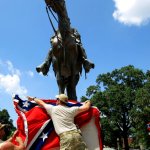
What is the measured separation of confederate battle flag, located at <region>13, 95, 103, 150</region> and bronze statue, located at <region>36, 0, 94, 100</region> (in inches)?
101

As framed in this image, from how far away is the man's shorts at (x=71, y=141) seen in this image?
8.04 metres

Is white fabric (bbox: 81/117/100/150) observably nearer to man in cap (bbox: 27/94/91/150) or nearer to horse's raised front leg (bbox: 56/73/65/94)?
man in cap (bbox: 27/94/91/150)

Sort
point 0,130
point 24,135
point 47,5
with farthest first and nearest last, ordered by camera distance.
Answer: point 47,5 < point 24,135 < point 0,130

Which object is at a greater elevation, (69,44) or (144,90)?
(144,90)

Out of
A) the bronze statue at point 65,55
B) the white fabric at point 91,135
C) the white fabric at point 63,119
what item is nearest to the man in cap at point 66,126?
the white fabric at point 63,119

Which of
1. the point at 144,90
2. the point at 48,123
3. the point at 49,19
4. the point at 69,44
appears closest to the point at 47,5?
the point at 49,19

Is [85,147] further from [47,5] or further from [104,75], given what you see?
[104,75]

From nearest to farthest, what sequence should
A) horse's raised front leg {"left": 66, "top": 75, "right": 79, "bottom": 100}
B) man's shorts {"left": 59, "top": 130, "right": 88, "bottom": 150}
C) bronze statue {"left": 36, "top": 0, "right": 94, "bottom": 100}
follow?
man's shorts {"left": 59, "top": 130, "right": 88, "bottom": 150} < bronze statue {"left": 36, "top": 0, "right": 94, "bottom": 100} < horse's raised front leg {"left": 66, "top": 75, "right": 79, "bottom": 100}

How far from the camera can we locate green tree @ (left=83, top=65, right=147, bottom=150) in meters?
69.2

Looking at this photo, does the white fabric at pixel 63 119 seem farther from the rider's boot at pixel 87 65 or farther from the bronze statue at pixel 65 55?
the rider's boot at pixel 87 65

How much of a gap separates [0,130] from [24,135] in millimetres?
1706

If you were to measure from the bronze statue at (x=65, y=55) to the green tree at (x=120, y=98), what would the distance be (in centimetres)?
5565

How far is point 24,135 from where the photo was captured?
869cm

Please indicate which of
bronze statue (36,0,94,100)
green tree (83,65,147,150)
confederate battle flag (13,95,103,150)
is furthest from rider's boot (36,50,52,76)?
green tree (83,65,147,150)
